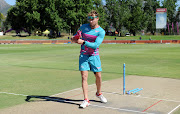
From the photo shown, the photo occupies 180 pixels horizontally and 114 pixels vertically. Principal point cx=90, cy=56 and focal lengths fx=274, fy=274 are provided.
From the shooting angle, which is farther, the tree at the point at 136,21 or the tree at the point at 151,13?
the tree at the point at 151,13

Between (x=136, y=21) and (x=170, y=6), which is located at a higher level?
(x=170, y=6)

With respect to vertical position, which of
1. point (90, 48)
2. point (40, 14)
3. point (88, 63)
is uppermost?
point (40, 14)

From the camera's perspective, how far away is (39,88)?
9.27 meters

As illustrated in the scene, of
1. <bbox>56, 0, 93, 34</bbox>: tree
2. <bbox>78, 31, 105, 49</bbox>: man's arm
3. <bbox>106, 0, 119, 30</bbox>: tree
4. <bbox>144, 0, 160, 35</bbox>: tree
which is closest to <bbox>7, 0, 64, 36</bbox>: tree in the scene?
<bbox>56, 0, 93, 34</bbox>: tree

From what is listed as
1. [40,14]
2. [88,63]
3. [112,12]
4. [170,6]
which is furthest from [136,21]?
[88,63]

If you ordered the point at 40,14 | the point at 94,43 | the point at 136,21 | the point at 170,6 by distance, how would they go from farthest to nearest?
the point at 170,6 < the point at 136,21 < the point at 40,14 < the point at 94,43

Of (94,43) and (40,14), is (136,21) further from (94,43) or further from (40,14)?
(94,43)

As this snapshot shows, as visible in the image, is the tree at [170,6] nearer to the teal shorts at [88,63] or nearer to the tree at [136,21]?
the tree at [136,21]

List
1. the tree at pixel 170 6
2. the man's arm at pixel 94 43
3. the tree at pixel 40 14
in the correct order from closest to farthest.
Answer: the man's arm at pixel 94 43 → the tree at pixel 40 14 → the tree at pixel 170 6

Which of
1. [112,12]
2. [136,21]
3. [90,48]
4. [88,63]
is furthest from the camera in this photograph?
[112,12]

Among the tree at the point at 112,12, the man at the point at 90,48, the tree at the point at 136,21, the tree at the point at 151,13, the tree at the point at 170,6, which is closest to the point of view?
the man at the point at 90,48

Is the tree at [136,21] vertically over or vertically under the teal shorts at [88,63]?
over

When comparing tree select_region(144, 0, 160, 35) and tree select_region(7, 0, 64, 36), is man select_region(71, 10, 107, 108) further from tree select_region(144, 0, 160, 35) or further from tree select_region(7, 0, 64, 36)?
tree select_region(144, 0, 160, 35)

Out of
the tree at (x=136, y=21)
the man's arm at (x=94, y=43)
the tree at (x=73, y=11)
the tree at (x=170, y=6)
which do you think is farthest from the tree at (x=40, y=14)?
the man's arm at (x=94, y=43)
